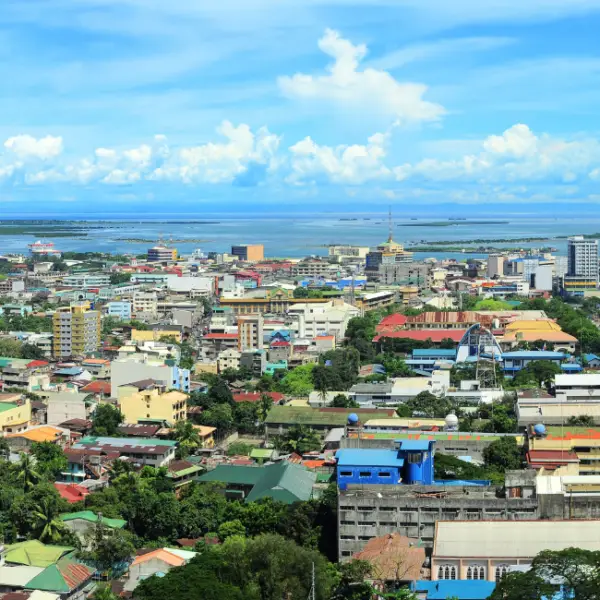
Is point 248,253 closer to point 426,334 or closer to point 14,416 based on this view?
point 426,334

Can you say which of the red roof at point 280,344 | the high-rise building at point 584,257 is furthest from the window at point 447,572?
the high-rise building at point 584,257

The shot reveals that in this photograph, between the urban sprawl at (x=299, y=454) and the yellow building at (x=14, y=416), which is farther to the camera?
the yellow building at (x=14, y=416)

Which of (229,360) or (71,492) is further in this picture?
(229,360)

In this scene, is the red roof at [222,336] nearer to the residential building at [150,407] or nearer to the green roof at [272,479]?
the residential building at [150,407]

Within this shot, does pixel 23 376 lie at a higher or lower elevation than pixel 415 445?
lower

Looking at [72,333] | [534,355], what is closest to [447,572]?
[534,355]

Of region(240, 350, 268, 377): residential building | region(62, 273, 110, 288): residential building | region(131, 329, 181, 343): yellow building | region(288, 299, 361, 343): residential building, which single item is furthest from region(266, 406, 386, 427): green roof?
region(62, 273, 110, 288): residential building
